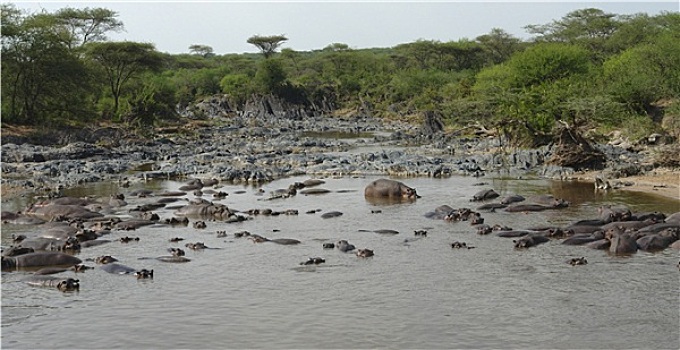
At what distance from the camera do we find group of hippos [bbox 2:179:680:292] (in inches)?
552

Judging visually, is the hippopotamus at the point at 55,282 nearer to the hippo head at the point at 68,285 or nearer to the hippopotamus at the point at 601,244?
the hippo head at the point at 68,285

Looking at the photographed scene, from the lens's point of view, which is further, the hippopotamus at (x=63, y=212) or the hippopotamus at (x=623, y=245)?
the hippopotamus at (x=63, y=212)

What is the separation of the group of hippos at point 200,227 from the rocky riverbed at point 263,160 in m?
4.70

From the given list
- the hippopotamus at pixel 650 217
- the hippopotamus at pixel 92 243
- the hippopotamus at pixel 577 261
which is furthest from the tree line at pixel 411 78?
the hippopotamus at pixel 92 243

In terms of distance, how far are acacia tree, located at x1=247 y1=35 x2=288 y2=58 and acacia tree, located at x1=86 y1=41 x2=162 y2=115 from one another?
33.9 metres

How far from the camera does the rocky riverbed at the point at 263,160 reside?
26578 millimetres

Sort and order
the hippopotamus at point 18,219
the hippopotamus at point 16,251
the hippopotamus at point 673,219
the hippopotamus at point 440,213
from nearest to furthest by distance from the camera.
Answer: the hippopotamus at point 16,251, the hippopotamus at point 673,219, the hippopotamus at point 18,219, the hippopotamus at point 440,213

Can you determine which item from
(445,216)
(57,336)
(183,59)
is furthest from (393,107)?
(57,336)

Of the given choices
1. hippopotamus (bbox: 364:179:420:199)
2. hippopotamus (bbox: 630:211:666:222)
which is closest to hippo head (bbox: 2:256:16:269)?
hippopotamus (bbox: 364:179:420:199)

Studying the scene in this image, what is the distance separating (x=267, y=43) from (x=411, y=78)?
2718cm

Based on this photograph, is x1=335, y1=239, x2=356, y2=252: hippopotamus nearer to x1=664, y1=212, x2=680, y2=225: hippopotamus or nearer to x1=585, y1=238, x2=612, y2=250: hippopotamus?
x1=585, y1=238, x2=612, y2=250: hippopotamus

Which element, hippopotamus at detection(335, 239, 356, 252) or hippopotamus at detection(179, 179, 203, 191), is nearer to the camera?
hippopotamus at detection(335, 239, 356, 252)

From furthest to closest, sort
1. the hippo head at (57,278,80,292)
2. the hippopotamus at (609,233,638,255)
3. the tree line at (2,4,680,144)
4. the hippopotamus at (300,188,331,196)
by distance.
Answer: the tree line at (2,4,680,144), the hippopotamus at (300,188,331,196), the hippopotamus at (609,233,638,255), the hippo head at (57,278,80,292)

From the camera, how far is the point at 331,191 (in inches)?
944
